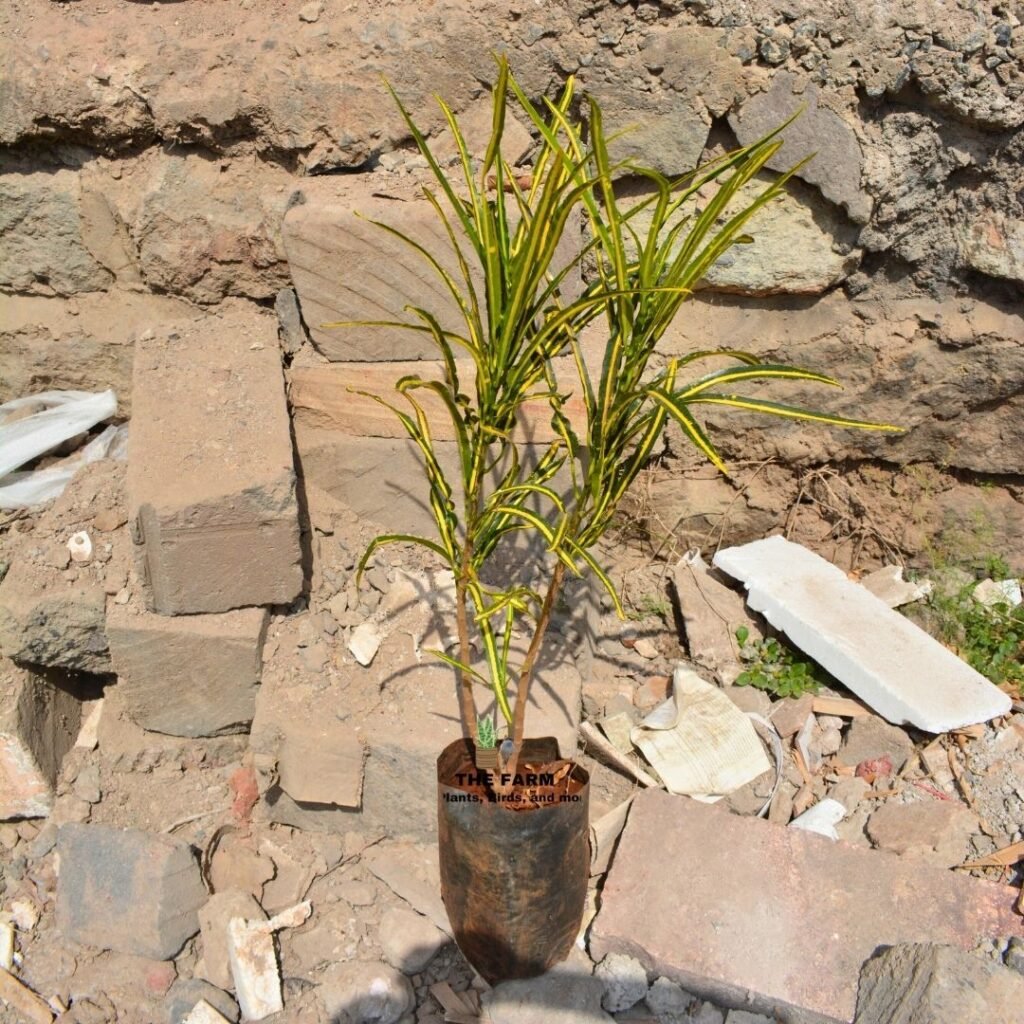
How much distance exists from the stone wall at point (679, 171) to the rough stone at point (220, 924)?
1.51 meters

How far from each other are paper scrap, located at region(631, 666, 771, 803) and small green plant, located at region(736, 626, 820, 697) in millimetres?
148

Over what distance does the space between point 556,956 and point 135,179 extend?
2252 mm

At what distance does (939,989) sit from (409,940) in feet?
3.58

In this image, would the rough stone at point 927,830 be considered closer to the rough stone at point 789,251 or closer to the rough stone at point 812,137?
the rough stone at point 789,251

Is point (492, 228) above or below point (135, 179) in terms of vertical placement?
above

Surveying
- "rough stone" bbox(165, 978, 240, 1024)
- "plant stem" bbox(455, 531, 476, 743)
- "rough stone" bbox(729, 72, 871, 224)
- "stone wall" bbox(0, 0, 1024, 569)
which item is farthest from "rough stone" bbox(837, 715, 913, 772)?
"rough stone" bbox(165, 978, 240, 1024)

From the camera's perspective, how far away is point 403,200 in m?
2.56

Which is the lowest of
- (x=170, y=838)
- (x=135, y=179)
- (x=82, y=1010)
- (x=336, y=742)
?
(x=82, y=1010)

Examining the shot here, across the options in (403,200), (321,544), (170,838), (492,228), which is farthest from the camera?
(321,544)

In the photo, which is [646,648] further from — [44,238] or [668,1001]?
[44,238]

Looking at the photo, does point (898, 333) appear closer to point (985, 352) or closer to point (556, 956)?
point (985, 352)

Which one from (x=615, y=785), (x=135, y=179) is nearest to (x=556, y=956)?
(x=615, y=785)

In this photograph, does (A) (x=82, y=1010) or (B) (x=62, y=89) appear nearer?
(A) (x=82, y=1010)

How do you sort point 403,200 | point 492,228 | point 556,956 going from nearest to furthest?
point 492,228, point 556,956, point 403,200
